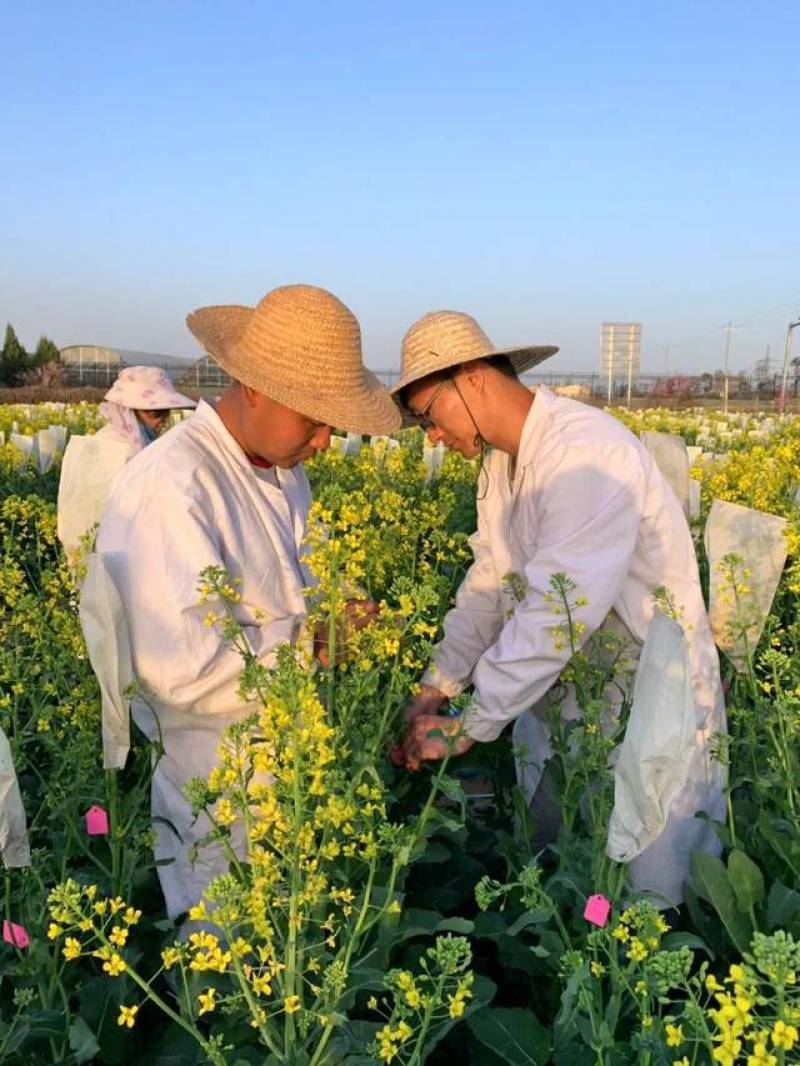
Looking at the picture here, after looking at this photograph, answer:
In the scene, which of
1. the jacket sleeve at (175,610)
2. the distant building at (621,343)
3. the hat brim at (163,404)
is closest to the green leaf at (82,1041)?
the jacket sleeve at (175,610)

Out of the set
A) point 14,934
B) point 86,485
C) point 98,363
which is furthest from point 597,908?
point 98,363

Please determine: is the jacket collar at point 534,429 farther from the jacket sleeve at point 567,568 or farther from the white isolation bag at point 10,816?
the white isolation bag at point 10,816

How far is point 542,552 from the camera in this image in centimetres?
232

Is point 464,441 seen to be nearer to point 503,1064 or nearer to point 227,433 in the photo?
point 227,433

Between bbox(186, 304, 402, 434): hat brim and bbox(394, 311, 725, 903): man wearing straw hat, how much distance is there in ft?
0.48

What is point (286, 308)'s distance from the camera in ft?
7.13

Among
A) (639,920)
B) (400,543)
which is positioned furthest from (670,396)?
(639,920)

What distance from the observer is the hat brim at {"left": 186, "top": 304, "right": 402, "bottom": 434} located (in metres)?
2.08

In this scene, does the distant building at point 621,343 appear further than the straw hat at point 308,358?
Yes

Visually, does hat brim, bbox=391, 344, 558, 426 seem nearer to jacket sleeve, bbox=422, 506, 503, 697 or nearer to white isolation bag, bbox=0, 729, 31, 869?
jacket sleeve, bbox=422, 506, 503, 697

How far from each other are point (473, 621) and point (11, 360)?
40563mm

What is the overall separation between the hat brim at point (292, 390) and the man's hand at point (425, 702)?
0.71 meters

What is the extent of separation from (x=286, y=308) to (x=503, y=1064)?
5.21 feet

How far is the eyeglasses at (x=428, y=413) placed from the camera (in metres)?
2.49
